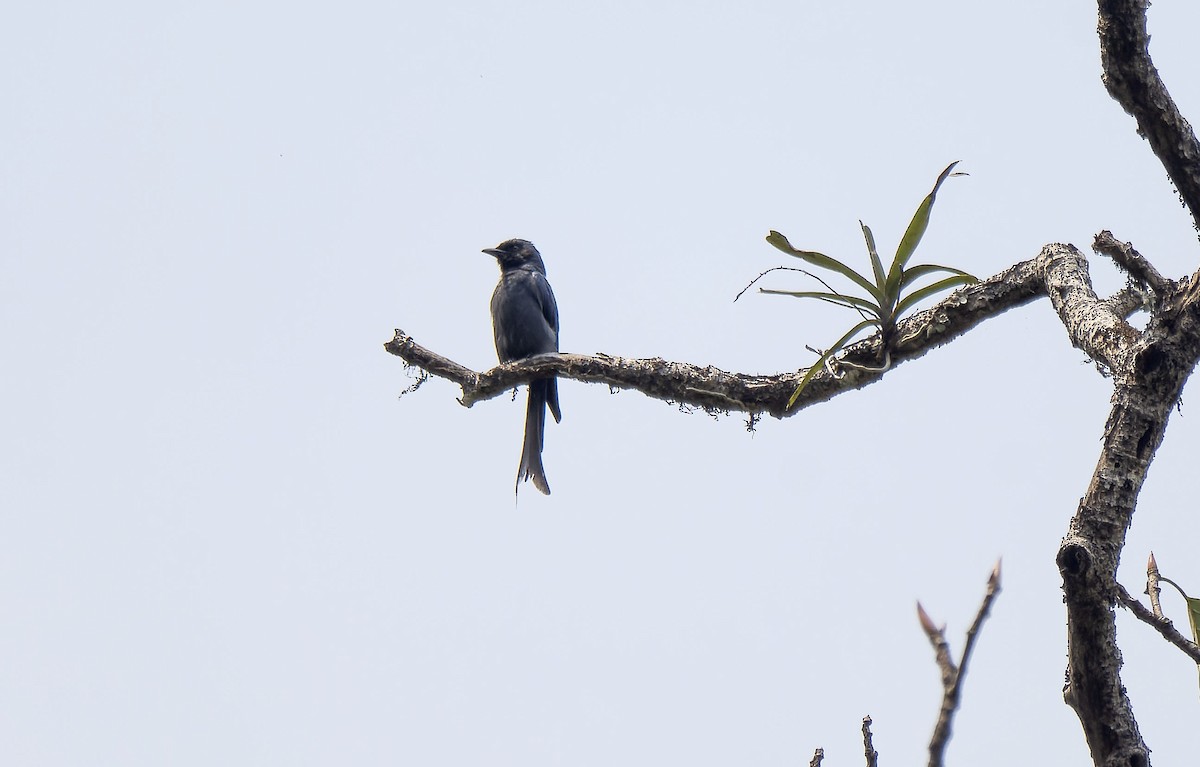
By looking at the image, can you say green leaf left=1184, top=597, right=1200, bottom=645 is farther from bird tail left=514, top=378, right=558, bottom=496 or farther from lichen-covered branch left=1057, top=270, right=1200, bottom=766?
bird tail left=514, top=378, right=558, bottom=496

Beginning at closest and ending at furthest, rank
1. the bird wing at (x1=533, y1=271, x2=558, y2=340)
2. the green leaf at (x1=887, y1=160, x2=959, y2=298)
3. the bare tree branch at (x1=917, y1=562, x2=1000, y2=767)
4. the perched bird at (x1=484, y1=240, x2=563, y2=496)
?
the bare tree branch at (x1=917, y1=562, x2=1000, y2=767)
the green leaf at (x1=887, y1=160, x2=959, y2=298)
the perched bird at (x1=484, y1=240, x2=563, y2=496)
the bird wing at (x1=533, y1=271, x2=558, y2=340)

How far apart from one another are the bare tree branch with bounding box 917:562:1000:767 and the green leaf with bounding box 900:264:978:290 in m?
2.17

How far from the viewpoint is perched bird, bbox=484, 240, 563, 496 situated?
689 cm

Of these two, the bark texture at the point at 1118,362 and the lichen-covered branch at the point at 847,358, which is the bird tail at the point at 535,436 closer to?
the lichen-covered branch at the point at 847,358

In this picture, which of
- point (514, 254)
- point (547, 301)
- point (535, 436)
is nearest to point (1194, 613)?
point (535, 436)

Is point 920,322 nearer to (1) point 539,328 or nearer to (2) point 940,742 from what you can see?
(2) point 940,742

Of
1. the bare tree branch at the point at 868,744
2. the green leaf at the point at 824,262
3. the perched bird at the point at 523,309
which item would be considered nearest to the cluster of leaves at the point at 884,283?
the green leaf at the point at 824,262

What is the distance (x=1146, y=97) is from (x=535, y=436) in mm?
4184

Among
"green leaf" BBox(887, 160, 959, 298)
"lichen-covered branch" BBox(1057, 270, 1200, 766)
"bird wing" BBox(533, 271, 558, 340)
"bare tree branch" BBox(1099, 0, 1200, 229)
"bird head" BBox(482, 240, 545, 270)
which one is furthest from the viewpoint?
"bird head" BBox(482, 240, 545, 270)

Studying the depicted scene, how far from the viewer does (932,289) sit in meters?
2.97

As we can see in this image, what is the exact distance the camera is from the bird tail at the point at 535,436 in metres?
5.77

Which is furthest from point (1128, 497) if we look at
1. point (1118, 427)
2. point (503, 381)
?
point (503, 381)

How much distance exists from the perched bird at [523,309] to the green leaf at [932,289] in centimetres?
334

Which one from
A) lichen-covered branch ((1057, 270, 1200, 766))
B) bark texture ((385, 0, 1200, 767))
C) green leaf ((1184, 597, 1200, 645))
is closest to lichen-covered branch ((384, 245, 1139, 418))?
bark texture ((385, 0, 1200, 767))
